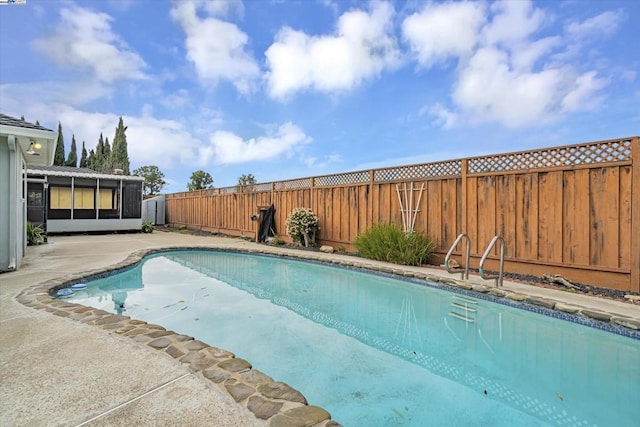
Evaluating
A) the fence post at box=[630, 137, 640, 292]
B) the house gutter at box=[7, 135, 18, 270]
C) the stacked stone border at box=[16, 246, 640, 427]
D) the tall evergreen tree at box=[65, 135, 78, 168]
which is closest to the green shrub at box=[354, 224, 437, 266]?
the stacked stone border at box=[16, 246, 640, 427]

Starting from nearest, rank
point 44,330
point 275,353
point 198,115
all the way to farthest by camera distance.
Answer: point 44,330 < point 275,353 < point 198,115

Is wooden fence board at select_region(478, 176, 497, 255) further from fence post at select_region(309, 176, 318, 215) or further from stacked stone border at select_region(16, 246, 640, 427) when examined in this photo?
fence post at select_region(309, 176, 318, 215)

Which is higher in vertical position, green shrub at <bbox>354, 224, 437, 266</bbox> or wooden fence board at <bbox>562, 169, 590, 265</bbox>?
wooden fence board at <bbox>562, 169, 590, 265</bbox>

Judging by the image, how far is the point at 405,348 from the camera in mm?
3205

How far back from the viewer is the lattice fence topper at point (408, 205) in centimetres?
698

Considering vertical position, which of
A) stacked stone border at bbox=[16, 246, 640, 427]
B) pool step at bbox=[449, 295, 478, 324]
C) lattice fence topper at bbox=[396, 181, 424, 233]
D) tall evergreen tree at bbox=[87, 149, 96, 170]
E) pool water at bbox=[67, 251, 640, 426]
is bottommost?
pool water at bbox=[67, 251, 640, 426]

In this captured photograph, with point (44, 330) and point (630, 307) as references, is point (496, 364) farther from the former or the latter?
point (44, 330)

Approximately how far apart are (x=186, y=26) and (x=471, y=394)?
35.4 ft

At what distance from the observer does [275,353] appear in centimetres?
294

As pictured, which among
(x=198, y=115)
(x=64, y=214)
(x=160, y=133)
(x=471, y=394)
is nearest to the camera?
(x=471, y=394)

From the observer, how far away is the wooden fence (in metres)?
4.42

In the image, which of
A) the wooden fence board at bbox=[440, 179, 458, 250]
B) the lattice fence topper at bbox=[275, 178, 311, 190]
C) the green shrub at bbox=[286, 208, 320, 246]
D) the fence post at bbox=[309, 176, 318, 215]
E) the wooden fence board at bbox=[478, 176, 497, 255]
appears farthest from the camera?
the lattice fence topper at bbox=[275, 178, 311, 190]

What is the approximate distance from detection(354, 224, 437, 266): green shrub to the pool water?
1.14 metres

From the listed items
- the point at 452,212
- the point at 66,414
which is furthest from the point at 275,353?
the point at 452,212
